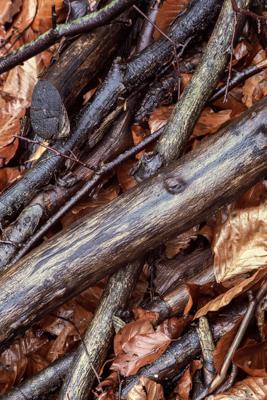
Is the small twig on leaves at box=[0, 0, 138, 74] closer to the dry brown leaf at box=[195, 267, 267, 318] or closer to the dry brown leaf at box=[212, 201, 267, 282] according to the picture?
the dry brown leaf at box=[212, 201, 267, 282]

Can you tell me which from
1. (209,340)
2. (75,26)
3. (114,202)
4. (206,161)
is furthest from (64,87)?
(209,340)

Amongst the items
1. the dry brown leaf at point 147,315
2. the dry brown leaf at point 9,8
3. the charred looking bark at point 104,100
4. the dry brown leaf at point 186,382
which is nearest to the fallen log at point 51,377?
the dry brown leaf at point 147,315

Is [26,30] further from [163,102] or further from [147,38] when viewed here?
[163,102]

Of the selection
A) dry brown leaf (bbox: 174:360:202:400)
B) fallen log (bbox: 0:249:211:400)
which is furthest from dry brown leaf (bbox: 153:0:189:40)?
dry brown leaf (bbox: 174:360:202:400)

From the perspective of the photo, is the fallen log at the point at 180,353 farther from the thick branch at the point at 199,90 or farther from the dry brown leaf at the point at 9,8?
the dry brown leaf at the point at 9,8

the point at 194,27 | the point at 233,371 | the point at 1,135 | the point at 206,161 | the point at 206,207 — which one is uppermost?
the point at 1,135

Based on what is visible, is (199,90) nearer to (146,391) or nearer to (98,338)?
(98,338)
